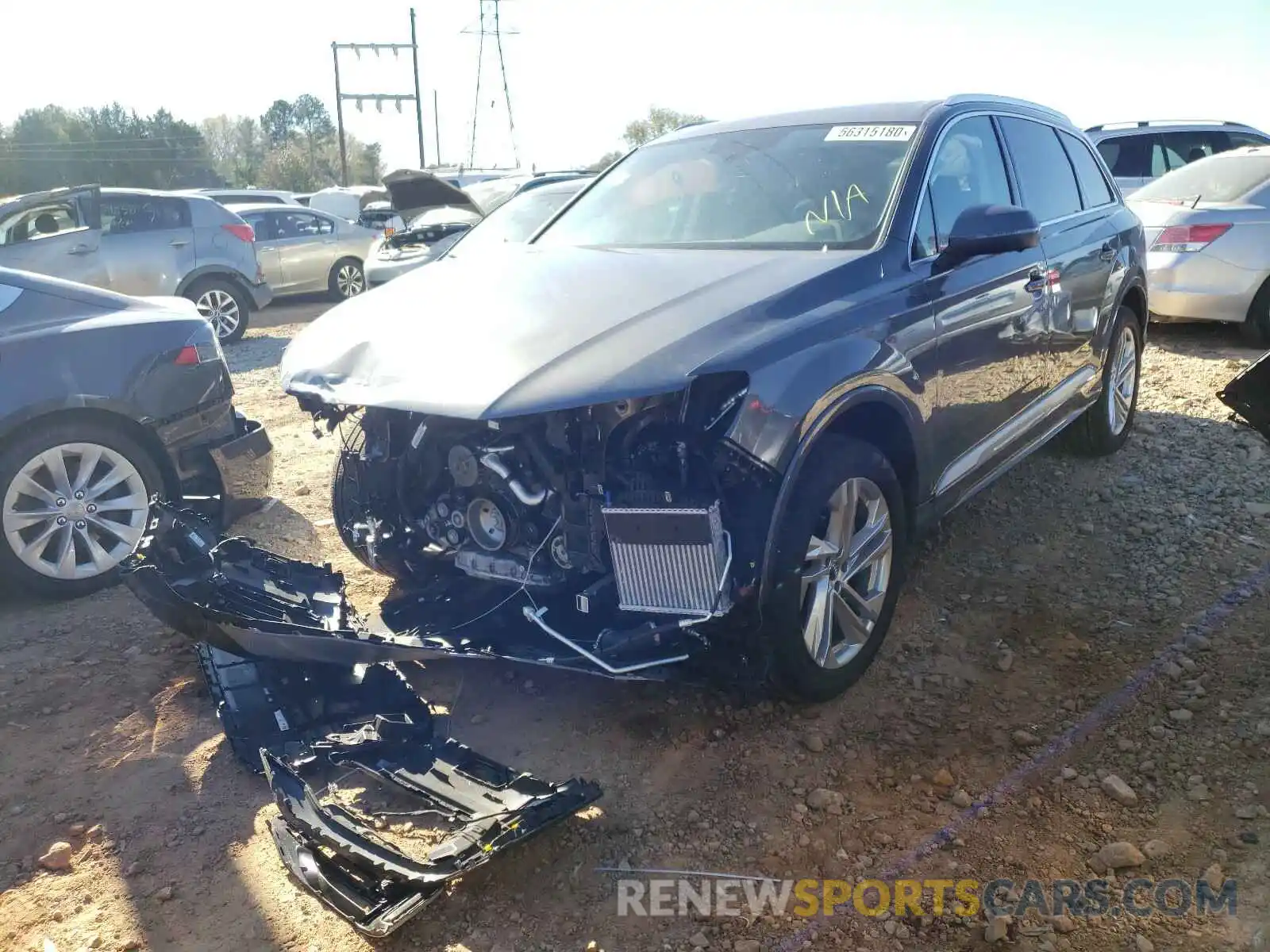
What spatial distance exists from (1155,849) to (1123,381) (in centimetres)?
388

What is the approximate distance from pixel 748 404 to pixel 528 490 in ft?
Result: 2.40

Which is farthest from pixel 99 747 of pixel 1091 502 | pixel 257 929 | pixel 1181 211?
pixel 1181 211

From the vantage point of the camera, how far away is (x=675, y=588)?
8.92 ft

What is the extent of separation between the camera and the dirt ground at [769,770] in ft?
7.85

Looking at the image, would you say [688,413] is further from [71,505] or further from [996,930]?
[71,505]

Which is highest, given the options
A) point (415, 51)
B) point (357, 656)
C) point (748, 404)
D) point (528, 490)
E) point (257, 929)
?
point (415, 51)

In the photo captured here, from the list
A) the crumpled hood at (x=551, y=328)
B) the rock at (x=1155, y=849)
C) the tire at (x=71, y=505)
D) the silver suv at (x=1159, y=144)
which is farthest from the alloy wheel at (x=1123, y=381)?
the silver suv at (x=1159, y=144)

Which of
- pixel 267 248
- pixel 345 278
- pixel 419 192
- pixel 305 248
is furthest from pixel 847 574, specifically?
pixel 345 278

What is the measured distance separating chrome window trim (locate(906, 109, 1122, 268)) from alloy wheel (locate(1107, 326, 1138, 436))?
2.67 feet

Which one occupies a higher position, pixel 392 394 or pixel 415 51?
pixel 415 51

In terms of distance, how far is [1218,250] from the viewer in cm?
796

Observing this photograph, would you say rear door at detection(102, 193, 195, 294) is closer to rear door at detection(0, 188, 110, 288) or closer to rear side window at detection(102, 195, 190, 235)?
rear side window at detection(102, 195, 190, 235)

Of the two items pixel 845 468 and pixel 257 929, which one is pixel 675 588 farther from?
pixel 257 929

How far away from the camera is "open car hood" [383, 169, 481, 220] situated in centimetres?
949
